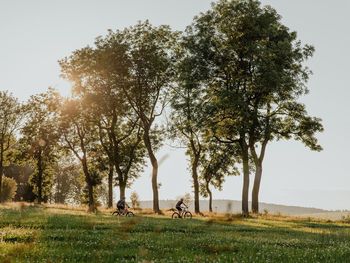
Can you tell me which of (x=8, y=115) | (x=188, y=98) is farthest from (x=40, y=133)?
(x=188, y=98)

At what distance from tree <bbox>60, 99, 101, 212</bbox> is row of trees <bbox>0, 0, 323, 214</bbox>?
0.18m

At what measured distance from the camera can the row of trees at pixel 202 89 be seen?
57250 mm

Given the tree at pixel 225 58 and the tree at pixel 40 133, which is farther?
the tree at pixel 40 133

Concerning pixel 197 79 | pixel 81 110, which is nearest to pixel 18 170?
pixel 81 110

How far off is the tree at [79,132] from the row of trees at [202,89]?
0.18 m

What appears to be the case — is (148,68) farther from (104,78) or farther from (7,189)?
(7,189)

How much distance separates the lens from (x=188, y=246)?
18.6 meters

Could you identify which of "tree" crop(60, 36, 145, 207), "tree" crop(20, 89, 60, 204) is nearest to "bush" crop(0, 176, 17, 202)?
"tree" crop(20, 89, 60, 204)

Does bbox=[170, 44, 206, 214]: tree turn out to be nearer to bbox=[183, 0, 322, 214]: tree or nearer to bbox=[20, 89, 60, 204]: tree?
bbox=[183, 0, 322, 214]: tree

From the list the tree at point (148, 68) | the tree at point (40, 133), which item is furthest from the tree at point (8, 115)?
the tree at point (148, 68)

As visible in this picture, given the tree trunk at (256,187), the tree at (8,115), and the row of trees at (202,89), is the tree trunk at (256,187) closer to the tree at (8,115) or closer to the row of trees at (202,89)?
the row of trees at (202,89)

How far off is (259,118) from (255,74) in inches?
203

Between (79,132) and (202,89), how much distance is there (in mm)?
25708

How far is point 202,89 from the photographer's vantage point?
61344 mm
